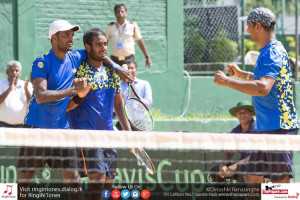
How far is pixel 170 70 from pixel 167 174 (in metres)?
3.74

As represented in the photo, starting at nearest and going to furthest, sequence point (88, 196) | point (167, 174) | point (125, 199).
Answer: point (88, 196)
point (125, 199)
point (167, 174)

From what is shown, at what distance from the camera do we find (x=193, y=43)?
12.3 meters

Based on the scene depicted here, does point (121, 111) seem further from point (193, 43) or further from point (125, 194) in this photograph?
point (193, 43)

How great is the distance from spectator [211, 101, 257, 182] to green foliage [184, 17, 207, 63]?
10.8 feet

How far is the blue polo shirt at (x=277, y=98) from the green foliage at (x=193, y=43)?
6.23 m

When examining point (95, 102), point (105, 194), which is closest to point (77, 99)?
point (95, 102)

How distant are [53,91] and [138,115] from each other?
5.17 feet

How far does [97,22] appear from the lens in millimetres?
11742

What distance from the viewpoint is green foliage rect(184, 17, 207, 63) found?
1225 cm

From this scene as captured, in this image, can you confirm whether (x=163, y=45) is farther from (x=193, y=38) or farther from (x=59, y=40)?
(x=59, y=40)

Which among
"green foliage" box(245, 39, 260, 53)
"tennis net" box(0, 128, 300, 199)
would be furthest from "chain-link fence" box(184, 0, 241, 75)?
"tennis net" box(0, 128, 300, 199)

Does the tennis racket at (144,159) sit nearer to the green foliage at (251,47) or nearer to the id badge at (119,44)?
the id badge at (119,44)

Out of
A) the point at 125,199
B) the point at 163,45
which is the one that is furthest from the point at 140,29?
the point at 125,199

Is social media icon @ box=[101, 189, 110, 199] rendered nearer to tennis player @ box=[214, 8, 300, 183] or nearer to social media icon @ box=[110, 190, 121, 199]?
social media icon @ box=[110, 190, 121, 199]
